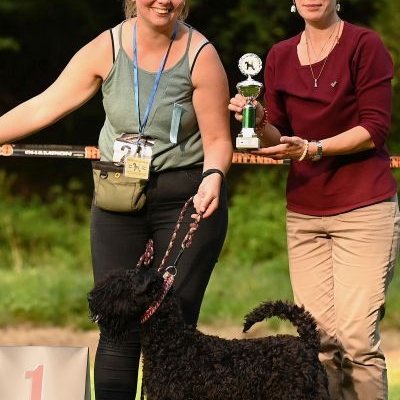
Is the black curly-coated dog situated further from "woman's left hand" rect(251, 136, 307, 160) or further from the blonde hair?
the blonde hair

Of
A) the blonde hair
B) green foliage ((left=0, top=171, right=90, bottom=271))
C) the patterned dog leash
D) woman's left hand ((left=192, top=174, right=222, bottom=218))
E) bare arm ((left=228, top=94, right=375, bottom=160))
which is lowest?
the patterned dog leash

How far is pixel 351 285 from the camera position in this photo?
4.44m

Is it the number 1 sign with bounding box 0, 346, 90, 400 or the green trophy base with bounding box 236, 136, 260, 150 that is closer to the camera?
the green trophy base with bounding box 236, 136, 260, 150

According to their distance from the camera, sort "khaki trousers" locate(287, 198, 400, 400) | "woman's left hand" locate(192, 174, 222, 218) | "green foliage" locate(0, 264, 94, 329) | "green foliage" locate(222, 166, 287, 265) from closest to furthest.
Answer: "woman's left hand" locate(192, 174, 222, 218) → "khaki trousers" locate(287, 198, 400, 400) → "green foliage" locate(0, 264, 94, 329) → "green foliage" locate(222, 166, 287, 265)

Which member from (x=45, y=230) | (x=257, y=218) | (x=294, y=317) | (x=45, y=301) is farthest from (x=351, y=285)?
(x=45, y=230)

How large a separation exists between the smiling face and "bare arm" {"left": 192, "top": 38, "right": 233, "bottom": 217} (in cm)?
40

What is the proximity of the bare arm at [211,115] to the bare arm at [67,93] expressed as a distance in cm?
35

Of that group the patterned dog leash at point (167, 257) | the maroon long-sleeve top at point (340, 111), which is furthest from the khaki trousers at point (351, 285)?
the patterned dog leash at point (167, 257)

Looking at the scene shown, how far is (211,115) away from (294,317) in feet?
2.64

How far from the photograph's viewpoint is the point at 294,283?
15.4ft

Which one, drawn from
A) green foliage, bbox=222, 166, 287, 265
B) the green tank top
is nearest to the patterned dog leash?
the green tank top

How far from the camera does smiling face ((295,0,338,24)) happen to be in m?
4.33

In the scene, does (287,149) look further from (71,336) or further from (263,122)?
(71,336)

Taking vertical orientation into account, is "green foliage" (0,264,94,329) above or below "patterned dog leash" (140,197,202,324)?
above
